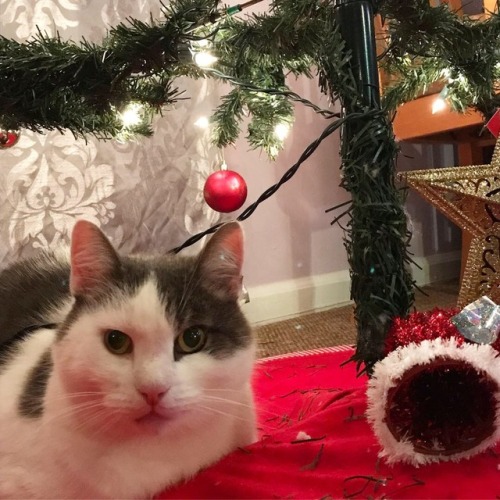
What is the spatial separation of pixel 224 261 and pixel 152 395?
21cm

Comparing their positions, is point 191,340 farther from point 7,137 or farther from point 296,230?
point 296,230

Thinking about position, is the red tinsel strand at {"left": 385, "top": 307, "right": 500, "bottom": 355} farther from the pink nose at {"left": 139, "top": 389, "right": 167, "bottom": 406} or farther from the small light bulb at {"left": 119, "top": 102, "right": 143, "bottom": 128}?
the small light bulb at {"left": 119, "top": 102, "right": 143, "bottom": 128}

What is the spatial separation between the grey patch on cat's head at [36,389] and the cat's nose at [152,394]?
0.18 m

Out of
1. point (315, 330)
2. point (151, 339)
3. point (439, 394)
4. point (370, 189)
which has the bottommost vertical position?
point (315, 330)

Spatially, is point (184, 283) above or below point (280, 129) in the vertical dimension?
below

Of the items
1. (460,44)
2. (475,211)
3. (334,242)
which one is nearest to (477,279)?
(475,211)

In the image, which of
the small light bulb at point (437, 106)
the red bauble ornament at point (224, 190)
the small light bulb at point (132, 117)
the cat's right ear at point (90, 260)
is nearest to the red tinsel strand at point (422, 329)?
the cat's right ear at point (90, 260)

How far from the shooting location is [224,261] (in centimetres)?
67

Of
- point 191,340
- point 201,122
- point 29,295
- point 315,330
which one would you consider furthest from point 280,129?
point 191,340

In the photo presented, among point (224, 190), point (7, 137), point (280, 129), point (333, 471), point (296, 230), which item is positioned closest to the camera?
point (333, 471)

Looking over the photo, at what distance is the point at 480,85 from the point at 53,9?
1.01 m

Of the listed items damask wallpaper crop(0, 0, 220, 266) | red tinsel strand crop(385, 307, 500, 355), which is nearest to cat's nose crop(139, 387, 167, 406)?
red tinsel strand crop(385, 307, 500, 355)

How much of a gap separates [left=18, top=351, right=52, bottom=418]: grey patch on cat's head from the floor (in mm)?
665

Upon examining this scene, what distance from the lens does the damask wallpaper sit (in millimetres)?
1286
